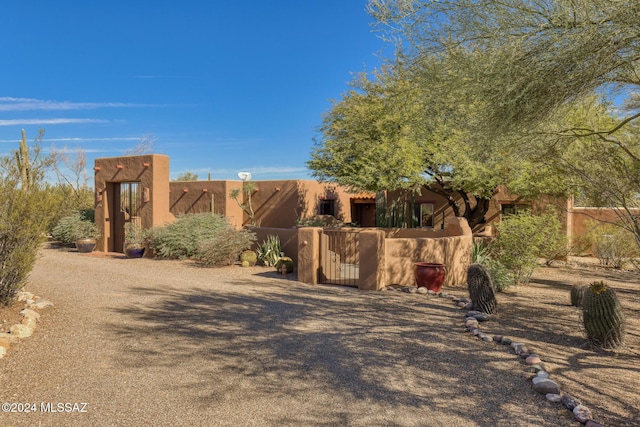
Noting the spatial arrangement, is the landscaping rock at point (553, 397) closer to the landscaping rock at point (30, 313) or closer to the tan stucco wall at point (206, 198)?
the landscaping rock at point (30, 313)

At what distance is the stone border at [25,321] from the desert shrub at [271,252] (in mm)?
7140


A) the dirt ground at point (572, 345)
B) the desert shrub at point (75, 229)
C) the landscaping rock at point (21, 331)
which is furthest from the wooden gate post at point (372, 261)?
the desert shrub at point (75, 229)

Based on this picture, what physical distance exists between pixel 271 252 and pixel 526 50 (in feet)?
34.8

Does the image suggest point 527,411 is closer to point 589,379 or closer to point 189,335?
point 589,379

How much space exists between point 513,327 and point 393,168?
26.8 feet

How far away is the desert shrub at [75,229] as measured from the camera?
20.2 metres

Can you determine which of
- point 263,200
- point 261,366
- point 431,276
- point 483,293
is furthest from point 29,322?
point 263,200

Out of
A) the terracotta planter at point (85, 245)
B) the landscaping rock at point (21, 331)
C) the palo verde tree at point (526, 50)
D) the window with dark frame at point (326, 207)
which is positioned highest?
the palo verde tree at point (526, 50)

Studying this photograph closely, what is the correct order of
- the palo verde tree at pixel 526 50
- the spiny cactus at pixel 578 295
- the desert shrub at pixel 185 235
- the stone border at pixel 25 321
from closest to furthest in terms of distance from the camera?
the palo verde tree at pixel 526 50 → the stone border at pixel 25 321 → the spiny cactus at pixel 578 295 → the desert shrub at pixel 185 235

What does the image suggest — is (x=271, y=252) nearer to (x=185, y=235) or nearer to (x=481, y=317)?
(x=185, y=235)

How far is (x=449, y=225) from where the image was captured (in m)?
14.4

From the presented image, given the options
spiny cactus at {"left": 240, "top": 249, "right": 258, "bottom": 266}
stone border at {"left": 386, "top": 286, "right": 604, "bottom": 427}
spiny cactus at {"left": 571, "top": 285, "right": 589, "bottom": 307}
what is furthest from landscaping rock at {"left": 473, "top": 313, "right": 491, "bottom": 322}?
spiny cactus at {"left": 240, "top": 249, "right": 258, "bottom": 266}

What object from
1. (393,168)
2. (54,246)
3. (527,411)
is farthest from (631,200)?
(54,246)

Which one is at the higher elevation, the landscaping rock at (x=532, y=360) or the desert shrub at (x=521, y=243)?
the desert shrub at (x=521, y=243)
